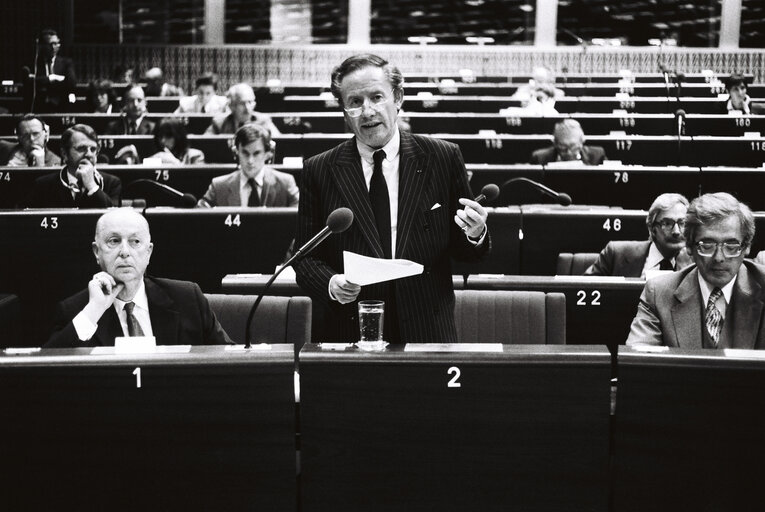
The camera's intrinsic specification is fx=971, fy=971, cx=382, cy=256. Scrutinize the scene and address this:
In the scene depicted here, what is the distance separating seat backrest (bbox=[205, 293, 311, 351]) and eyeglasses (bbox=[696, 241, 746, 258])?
1.20m

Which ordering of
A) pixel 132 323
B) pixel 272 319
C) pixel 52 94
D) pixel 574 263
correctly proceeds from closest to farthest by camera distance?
pixel 132 323, pixel 272 319, pixel 574 263, pixel 52 94

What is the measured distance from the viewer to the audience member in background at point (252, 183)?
17.1 ft

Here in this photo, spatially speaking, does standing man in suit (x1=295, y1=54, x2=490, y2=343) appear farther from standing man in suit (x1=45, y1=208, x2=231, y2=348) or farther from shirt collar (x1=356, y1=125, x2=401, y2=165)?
standing man in suit (x1=45, y1=208, x2=231, y2=348)

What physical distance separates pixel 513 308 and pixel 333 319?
2.92ft

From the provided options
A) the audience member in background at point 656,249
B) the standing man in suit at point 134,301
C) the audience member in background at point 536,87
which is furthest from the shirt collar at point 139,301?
the audience member in background at point 536,87

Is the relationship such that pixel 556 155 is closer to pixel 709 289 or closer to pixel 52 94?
pixel 709 289

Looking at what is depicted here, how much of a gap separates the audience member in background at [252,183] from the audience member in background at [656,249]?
6.00 ft

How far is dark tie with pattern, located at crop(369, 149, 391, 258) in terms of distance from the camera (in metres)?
2.40

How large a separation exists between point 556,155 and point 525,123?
1.99m

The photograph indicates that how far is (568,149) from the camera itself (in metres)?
6.52

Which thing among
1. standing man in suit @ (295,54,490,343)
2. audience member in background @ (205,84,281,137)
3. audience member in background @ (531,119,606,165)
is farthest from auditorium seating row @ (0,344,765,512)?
audience member in background @ (205,84,281,137)

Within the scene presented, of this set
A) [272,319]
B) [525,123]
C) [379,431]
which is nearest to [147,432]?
[379,431]

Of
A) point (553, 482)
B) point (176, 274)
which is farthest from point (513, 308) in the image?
point (176, 274)

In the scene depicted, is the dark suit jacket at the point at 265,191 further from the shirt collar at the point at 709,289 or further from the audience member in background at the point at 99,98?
the audience member in background at the point at 99,98
